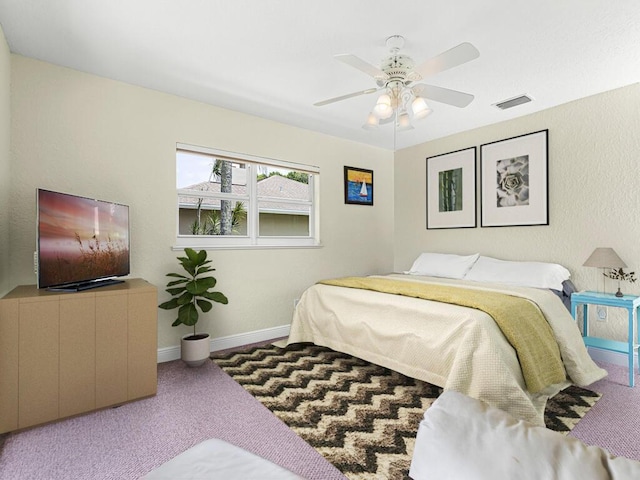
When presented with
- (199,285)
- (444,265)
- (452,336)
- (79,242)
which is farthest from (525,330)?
(79,242)

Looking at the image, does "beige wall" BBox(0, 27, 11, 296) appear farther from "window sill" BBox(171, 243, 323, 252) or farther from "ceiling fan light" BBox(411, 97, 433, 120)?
"ceiling fan light" BBox(411, 97, 433, 120)

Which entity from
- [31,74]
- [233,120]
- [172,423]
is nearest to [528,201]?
[233,120]

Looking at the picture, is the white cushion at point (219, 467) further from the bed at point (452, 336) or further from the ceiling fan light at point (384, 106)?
the ceiling fan light at point (384, 106)

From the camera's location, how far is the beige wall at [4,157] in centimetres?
223

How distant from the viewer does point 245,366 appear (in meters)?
2.96

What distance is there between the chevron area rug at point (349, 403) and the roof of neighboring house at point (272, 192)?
150 cm

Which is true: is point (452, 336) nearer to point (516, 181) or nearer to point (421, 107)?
point (421, 107)

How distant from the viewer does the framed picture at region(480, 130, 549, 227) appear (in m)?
3.53

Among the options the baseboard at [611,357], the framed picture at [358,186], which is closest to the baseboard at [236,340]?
the framed picture at [358,186]

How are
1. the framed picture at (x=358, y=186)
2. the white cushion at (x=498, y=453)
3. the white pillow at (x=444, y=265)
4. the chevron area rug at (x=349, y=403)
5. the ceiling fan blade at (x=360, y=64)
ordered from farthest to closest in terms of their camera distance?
the framed picture at (x=358, y=186), the white pillow at (x=444, y=265), the ceiling fan blade at (x=360, y=64), the chevron area rug at (x=349, y=403), the white cushion at (x=498, y=453)

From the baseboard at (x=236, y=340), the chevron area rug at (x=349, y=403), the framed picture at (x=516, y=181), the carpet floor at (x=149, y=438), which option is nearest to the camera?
the carpet floor at (x=149, y=438)

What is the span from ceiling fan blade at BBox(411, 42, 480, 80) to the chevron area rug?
2088mm

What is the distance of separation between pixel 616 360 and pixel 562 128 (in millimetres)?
2158

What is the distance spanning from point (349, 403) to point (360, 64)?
212 cm
